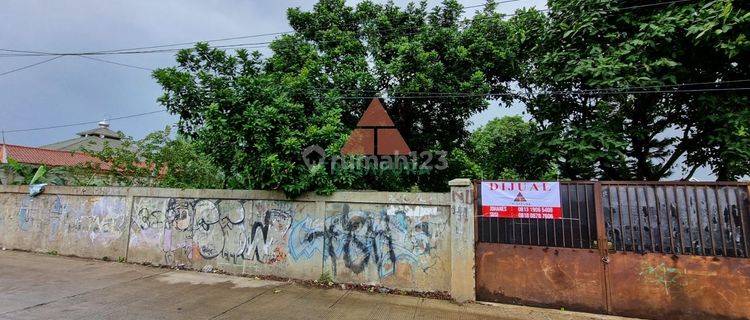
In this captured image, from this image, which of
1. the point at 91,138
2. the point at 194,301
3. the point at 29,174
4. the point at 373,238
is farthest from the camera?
the point at 91,138

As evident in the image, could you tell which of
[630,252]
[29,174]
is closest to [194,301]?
[630,252]

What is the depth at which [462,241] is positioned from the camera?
5.82m

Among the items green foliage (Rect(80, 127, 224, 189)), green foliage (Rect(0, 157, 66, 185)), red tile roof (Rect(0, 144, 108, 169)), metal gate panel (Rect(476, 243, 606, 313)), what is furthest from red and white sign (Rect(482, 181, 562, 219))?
red tile roof (Rect(0, 144, 108, 169))

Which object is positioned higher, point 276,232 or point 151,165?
point 151,165

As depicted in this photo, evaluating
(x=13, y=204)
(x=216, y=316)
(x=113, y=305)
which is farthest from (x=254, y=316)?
(x=13, y=204)

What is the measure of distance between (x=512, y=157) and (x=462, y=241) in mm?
4758

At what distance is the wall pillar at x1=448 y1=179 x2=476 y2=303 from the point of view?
18.8ft

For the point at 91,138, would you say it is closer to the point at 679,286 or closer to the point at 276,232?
the point at 276,232

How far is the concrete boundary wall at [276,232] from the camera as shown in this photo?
19.8ft

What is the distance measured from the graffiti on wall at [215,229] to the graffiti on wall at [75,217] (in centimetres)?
70

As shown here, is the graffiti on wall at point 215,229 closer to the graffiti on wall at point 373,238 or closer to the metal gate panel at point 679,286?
the graffiti on wall at point 373,238

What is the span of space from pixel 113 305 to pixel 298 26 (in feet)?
27.5

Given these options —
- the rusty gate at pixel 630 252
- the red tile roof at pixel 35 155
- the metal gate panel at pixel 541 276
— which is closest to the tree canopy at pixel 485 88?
the rusty gate at pixel 630 252

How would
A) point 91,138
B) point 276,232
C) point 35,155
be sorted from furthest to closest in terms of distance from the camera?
point 91,138 < point 35,155 < point 276,232
